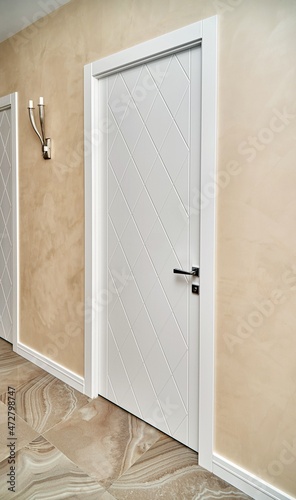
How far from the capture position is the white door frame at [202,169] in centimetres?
150

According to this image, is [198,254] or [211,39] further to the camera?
[198,254]

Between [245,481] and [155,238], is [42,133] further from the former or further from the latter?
[245,481]

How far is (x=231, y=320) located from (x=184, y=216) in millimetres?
565

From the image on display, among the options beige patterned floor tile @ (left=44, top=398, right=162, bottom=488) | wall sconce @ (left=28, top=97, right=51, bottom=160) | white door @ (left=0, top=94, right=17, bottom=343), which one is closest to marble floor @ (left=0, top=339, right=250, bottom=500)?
beige patterned floor tile @ (left=44, top=398, right=162, bottom=488)

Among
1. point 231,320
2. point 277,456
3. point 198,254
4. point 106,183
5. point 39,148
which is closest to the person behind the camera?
point 277,456

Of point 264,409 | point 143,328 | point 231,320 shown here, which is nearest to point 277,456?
point 264,409

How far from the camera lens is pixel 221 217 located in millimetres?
1515

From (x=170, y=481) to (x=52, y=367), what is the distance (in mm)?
1268

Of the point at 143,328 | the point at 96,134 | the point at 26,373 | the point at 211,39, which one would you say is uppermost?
the point at 211,39

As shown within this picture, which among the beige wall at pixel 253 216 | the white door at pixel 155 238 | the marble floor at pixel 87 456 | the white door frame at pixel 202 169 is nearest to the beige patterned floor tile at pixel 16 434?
the marble floor at pixel 87 456

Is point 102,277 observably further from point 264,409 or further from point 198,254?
point 264,409

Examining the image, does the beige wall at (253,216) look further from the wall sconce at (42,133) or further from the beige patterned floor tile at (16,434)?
the beige patterned floor tile at (16,434)

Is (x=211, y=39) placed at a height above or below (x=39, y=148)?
above

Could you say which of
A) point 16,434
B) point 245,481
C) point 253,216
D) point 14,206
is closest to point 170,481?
point 245,481
